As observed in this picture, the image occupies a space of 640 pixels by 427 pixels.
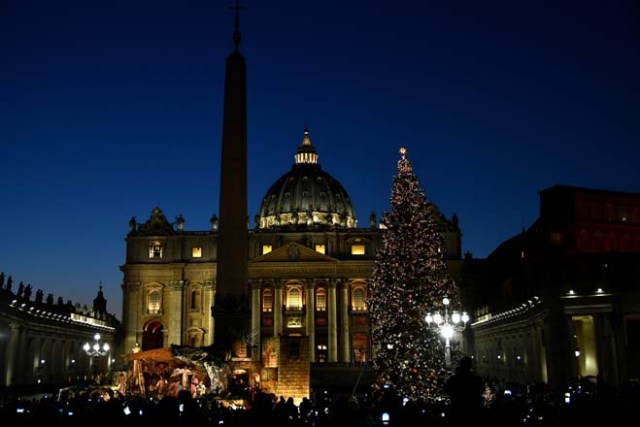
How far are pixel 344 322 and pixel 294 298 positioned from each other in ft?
23.5

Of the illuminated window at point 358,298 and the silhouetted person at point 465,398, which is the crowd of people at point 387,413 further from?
the illuminated window at point 358,298

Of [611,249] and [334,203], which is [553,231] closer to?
[611,249]

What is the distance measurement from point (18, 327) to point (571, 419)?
44.3m

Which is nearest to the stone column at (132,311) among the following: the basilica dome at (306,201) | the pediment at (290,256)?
the pediment at (290,256)

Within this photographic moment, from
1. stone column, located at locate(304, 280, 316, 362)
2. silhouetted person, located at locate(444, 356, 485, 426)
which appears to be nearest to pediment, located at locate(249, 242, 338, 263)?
stone column, located at locate(304, 280, 316, 362)

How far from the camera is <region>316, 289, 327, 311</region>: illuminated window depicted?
9419 cm

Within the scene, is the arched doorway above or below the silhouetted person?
above

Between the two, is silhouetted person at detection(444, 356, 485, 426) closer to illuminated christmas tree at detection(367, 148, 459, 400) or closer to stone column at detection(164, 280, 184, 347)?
illuminated christmas tree at detection(367, 148, 459, 400)

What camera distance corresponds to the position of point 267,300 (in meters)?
94.6

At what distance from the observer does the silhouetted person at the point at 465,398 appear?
8.66m

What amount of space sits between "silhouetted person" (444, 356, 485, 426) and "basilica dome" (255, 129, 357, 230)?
4334 inches

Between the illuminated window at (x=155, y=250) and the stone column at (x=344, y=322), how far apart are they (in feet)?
79.4

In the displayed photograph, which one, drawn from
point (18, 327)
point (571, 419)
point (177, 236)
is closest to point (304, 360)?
point (18, 327)

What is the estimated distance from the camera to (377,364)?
119 ft
